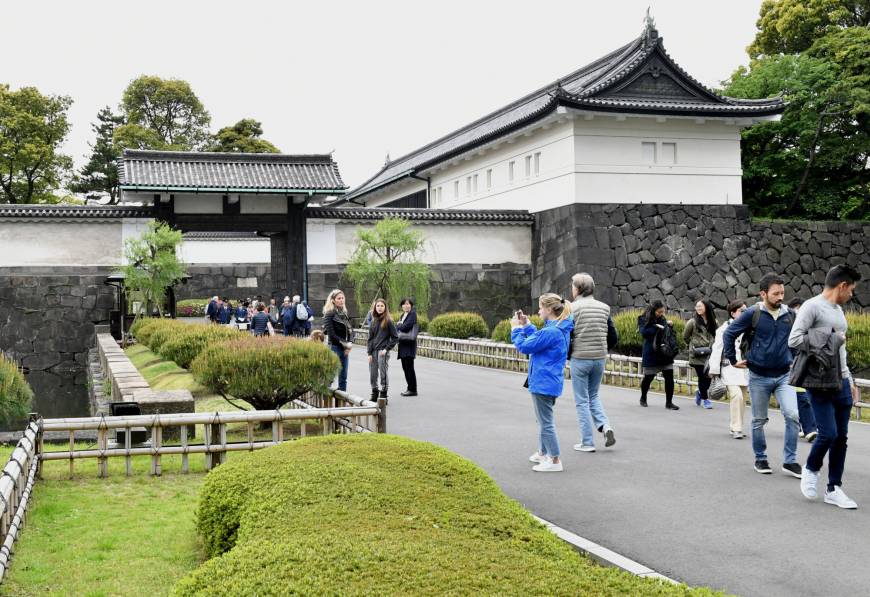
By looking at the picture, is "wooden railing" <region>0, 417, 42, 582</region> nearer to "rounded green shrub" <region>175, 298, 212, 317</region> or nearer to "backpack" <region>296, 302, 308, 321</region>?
"backpack" <region>296, 302, 308, 321</region>

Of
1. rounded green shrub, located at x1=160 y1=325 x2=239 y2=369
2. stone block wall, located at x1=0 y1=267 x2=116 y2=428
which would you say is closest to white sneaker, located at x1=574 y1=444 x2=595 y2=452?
rounded green shrub, located at x1=160 y1=325 x2=239 y2=369

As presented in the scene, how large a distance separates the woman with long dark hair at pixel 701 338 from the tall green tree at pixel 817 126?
18.9m

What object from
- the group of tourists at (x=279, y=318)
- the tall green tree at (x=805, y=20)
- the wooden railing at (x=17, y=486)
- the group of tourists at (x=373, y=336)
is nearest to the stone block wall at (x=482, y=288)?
the group of tourists at (x=279, y=318)

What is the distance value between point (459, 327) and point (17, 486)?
1850 cm

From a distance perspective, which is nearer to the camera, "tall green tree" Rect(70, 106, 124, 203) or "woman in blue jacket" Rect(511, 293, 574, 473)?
"woman in blue jacket" Rect(511, 293, 574, 473)

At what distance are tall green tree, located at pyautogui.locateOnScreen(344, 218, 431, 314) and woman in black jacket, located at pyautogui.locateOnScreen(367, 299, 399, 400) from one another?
13.8 metres

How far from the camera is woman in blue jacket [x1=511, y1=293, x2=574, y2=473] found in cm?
800

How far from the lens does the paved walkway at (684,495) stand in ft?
17.6

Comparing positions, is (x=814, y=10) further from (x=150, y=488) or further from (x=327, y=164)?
(x=150, y=488)

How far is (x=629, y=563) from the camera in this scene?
5230mm

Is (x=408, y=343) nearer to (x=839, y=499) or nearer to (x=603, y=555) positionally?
(x=839, y=499)

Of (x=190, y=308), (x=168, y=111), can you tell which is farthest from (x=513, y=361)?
(x=168, y=111)

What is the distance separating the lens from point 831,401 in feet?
21.9

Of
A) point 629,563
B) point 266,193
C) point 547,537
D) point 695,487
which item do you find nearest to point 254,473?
point 547,537
